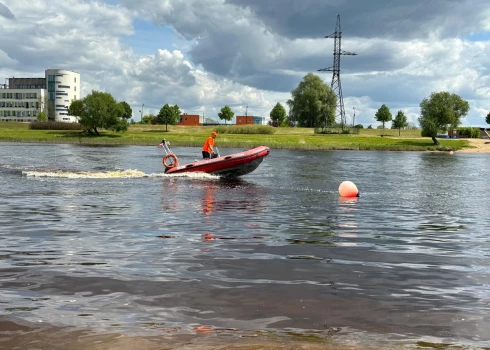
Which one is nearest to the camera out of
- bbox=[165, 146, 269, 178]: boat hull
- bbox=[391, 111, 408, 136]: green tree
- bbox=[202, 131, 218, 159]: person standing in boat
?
bbox=[165, 146, 269, 178]: boat hull

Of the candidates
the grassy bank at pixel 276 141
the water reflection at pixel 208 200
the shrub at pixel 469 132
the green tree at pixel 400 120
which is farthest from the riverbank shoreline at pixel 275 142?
the water reflection at pixel 208 200

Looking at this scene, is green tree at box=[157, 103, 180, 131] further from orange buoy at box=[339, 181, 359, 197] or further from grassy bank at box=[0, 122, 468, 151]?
orange buoy at box=[339, 181, 359, 197]

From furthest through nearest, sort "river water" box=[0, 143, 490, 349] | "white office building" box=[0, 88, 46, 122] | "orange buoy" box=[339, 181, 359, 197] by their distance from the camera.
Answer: "white office building" box=[0, 88, 46, 122]
"orange buoy" box=[339, 181, 359, 197]
"river water" box=[0, 143, 490, 349]

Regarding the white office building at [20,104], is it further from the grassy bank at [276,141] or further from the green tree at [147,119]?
the grassy bank at [276,141]

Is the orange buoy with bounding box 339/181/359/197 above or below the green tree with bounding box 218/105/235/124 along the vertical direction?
below

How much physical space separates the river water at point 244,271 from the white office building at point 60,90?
170669mm

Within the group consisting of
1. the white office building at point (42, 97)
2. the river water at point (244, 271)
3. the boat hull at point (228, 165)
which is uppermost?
the white office building at point (42, 97)

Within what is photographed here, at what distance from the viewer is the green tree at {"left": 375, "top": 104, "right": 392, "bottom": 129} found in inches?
5792

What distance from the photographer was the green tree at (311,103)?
129500 millimetres

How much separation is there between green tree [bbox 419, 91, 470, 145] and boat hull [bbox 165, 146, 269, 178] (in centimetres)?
7181

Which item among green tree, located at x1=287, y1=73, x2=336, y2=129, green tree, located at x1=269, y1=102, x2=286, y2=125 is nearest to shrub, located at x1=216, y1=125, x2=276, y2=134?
green tree, located at x1=287, y1=73, x2=336, y2=129

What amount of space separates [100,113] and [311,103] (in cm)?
5226

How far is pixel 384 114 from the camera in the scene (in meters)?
→ 147

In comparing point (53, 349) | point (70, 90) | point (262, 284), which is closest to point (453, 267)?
point (262, 284)
